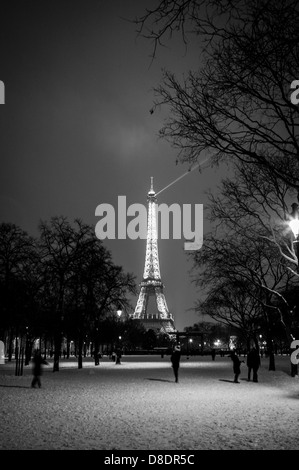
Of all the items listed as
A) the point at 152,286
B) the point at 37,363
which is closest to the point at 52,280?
the point at 37,363

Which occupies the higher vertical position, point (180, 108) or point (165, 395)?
point (180, 108)

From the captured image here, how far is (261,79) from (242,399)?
11.4m

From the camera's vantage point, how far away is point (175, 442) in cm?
968

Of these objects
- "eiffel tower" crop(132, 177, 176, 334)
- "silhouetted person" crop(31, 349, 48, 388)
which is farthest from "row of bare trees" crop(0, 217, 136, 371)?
"eiffel tower" crop(132, 177, 176, 334)

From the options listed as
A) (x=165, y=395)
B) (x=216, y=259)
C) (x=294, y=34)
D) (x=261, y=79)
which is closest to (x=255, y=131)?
(x=261, y=79)

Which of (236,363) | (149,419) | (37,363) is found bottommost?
(149,419)

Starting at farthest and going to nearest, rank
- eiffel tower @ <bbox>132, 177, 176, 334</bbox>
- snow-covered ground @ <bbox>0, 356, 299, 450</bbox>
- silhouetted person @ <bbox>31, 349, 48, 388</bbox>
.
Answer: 1. eiffel tower @ <bbox>132, 177, 176, 334</bbox>
2. silhouetted person @ <bbox>31, 349, 48, 388</bbox>
3. snow-covered ground @ <bbox>0, 356, 299, 450</bbox>

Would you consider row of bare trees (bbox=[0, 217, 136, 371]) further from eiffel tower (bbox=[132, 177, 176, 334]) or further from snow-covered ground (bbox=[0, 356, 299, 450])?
eiffel tower (bbox=[132, 177, 176, 334])

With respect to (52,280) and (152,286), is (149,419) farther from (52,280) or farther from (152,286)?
(152,286)

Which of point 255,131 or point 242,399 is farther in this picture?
point 242,399

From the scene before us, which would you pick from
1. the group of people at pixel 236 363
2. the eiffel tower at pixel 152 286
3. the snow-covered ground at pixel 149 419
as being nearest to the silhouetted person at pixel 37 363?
the snow-covered ground at pixel 149 419

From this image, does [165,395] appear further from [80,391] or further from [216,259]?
[216,259]

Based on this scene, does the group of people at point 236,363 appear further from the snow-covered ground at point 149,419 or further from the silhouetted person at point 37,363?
the silhouetted person at point 37,363

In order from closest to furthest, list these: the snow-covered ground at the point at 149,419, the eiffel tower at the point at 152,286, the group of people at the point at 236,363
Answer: the snow-covered ground at the point at 149,419 < the group of people at the point at 236,363 < the eiffel tower at the point at 152,286
